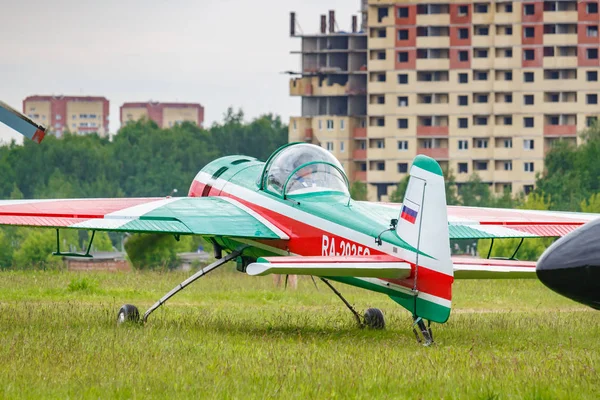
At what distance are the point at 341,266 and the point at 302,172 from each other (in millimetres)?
3597

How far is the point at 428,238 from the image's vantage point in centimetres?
1438

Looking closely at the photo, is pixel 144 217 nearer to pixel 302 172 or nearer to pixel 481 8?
pixel 302 172

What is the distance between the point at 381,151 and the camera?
15462 cm

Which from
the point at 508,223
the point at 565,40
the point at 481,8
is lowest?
the point at 508,223

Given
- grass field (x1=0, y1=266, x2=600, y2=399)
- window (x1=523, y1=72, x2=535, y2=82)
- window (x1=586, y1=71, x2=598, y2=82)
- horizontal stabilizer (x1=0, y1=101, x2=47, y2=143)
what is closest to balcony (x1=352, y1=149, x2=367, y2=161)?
window (x1=523, y1=72, x2=535, y2=82)

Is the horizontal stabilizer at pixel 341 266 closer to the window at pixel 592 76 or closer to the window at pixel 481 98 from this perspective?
the window at pixel 481 98

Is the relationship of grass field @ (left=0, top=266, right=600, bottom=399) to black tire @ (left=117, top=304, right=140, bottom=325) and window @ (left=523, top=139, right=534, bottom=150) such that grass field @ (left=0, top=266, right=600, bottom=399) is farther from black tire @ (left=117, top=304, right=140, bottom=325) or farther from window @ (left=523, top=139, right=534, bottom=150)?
window @ (left=523, top=139, right=534, bottom=150)

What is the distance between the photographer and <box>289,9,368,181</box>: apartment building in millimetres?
157500

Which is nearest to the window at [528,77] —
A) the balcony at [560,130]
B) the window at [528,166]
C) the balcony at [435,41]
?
the balcony at [560,130]

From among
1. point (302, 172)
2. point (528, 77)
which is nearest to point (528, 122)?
point (528, 77)

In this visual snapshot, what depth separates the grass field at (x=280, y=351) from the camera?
11680 mm

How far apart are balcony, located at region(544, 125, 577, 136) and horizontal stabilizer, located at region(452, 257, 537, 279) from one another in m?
138

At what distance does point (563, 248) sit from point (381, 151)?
476 ft

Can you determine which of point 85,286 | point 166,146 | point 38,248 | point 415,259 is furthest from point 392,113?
point 415,259
